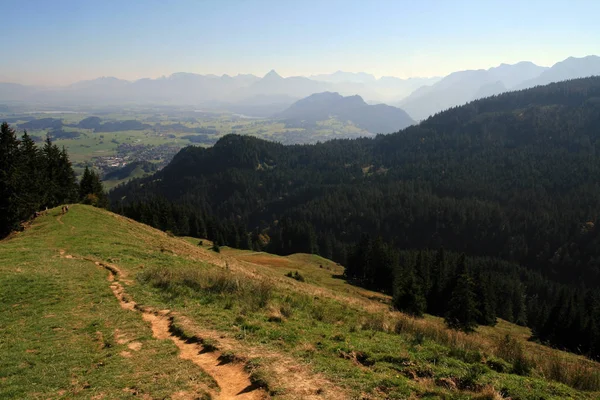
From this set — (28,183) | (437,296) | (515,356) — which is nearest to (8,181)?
(28,183)

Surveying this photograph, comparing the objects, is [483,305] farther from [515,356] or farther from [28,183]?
[28,183]

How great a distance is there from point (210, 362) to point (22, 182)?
4618 centimetres

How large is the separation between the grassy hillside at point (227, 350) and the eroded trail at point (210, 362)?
0.05 meters

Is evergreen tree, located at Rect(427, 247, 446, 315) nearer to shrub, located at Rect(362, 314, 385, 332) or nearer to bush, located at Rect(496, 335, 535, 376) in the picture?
shrub, located at Rect(362, 314, 385, 332)

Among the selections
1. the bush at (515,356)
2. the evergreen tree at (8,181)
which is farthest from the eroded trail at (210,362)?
the evergreen tree at (8,181)

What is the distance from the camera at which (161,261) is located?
30656 mm

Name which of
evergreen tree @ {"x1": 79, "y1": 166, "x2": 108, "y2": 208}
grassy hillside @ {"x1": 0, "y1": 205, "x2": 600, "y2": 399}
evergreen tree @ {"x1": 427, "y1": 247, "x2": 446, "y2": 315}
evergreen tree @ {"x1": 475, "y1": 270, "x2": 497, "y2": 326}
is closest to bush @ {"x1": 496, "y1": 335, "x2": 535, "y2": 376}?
grassy hillside @ {"x1": 0, "y1": 205, "x2": 600, "y2": 399}

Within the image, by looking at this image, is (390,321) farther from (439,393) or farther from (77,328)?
(77,328)

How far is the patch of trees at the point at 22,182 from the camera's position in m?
39.5

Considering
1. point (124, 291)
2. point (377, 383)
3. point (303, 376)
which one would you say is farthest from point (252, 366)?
point (124, 291)

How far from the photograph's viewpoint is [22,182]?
41.8 m

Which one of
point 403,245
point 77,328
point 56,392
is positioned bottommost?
point 403,245

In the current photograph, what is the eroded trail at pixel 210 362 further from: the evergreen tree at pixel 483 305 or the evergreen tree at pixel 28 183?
the evergreen tree at pixel 483 305

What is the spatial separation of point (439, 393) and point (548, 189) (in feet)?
758
